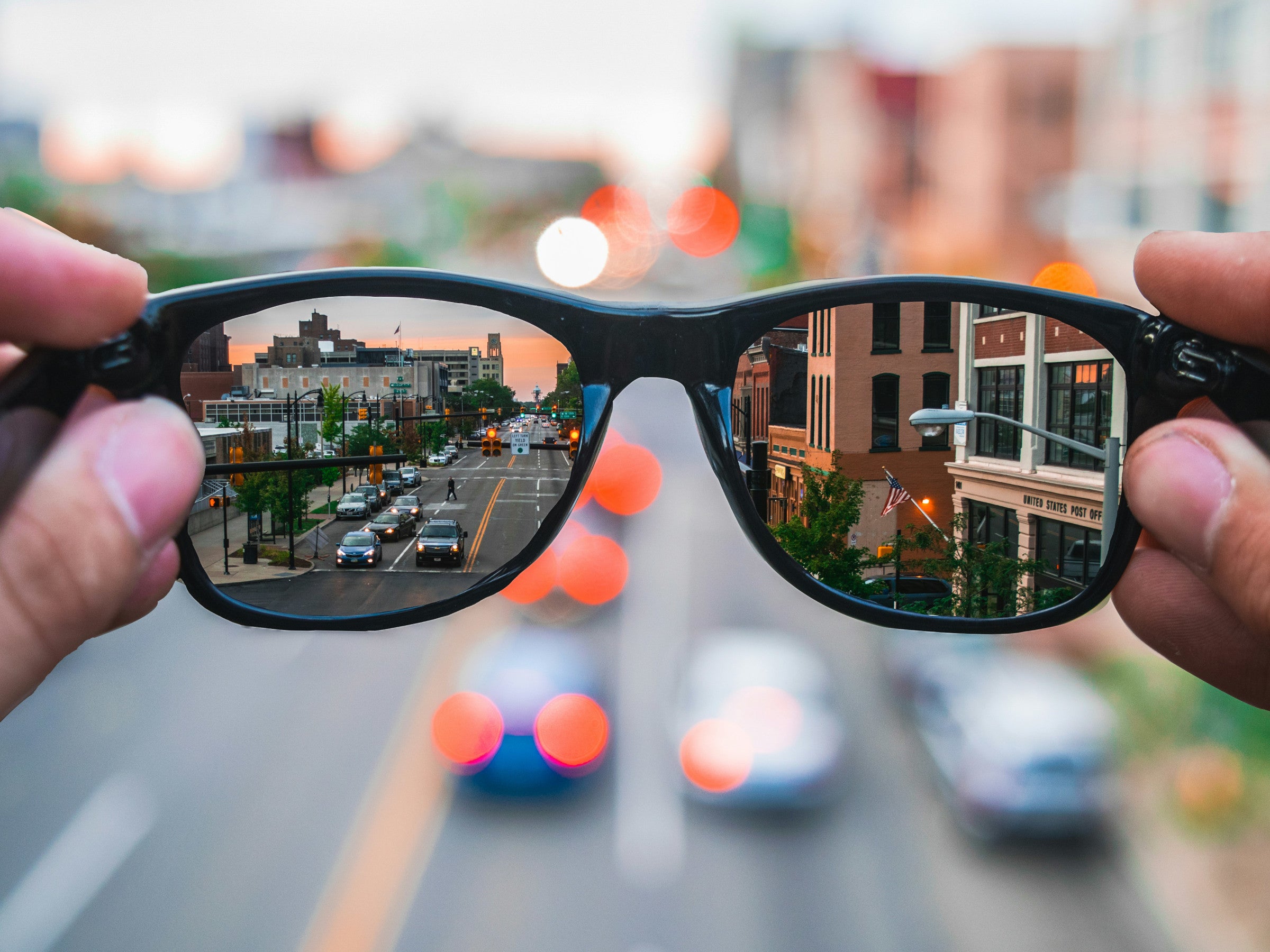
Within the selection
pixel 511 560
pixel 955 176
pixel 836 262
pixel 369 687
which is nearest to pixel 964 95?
pixel 955 176

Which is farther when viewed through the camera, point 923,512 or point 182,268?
point 182,268

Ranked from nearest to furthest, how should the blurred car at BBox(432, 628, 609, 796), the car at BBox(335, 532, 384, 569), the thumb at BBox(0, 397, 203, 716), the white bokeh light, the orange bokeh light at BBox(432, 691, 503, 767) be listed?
the thumb at BBox(0, 397, 203, 716) → the car at BBox(335, 532, 384, 569) → the white bokeh light → the blurred car at BBox(432, 628, 609, 796) → the orange bokeh light at BBox(432, 691, 503, 767)

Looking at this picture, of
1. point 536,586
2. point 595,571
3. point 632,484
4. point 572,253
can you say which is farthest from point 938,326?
point 595,571

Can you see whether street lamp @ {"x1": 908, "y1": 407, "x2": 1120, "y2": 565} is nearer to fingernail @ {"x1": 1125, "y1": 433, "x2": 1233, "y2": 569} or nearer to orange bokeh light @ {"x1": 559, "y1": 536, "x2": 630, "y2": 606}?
fingernail @ {"x1": 1125, "y1": 433, "x2": 1233, "y2": 569}

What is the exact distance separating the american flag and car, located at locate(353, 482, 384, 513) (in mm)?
513

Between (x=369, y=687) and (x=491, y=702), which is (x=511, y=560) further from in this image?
(x=369, y=687)

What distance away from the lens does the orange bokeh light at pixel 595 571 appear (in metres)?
4.10

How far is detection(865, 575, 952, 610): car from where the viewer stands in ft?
2.14

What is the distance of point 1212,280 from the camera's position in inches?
19.5

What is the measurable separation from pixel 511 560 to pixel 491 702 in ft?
10.6

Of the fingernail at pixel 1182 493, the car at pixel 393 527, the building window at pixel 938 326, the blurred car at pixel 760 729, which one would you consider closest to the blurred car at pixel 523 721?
the blurred car at pixel 760 729

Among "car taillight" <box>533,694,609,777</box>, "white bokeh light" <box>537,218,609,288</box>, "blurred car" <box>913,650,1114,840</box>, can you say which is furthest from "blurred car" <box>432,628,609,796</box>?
"white bokeh light" <box>537,218,609,288</box>

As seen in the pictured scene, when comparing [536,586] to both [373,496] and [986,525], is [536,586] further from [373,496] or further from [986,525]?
[986,525]

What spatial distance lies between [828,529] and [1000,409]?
199mm
